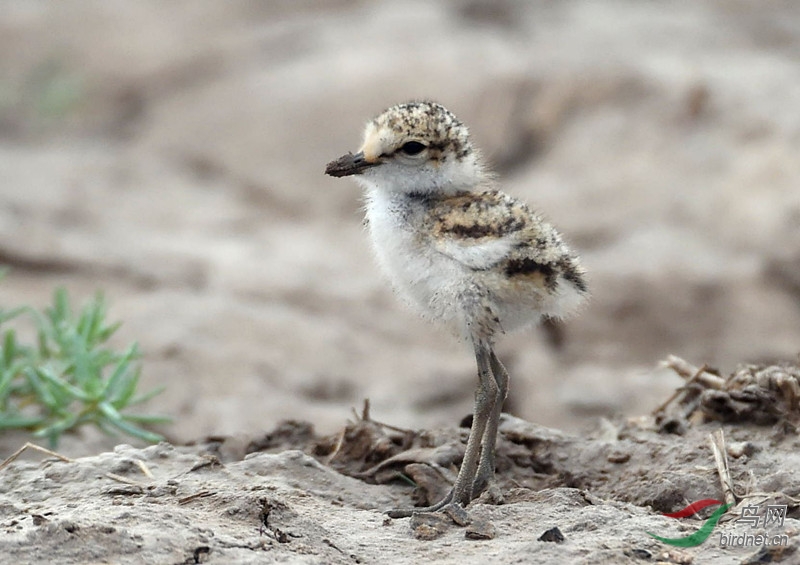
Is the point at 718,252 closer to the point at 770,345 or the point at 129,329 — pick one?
the point at 770,345

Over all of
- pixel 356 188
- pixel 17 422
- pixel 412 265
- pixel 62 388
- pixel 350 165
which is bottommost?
pixel 17 422

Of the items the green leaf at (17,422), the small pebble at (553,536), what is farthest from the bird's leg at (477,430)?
the green leaf at (17,422)

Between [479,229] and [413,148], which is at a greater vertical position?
[413,148]

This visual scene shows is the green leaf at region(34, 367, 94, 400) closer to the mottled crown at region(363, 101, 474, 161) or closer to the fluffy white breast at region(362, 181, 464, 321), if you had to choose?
the fluffy white breast at region(362, 181, 464, 321)

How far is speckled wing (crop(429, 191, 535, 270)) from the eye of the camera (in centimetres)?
301

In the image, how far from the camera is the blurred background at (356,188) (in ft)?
19.9

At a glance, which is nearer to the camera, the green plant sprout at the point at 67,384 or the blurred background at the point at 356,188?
the green plant sprout at the point at 67,384

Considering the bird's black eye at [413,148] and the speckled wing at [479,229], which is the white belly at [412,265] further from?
the bird's black eye at [413,148]

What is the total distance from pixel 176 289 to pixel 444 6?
389cm

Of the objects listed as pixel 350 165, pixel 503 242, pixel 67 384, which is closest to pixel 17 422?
pixel 67 384

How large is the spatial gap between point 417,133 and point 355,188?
4.68 meters

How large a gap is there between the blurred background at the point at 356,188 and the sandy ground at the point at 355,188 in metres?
0.02

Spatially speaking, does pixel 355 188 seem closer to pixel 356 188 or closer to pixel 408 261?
pixel 356 188

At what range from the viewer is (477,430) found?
3.15 m
